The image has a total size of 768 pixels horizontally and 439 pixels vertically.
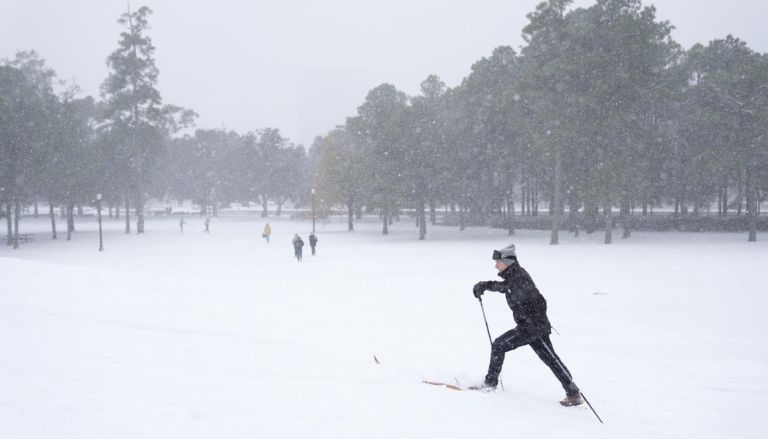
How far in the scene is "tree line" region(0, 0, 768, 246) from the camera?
3166 centimetres

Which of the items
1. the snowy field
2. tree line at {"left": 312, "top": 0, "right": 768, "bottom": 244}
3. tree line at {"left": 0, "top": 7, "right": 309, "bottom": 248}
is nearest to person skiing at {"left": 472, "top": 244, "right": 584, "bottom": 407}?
the snowy field

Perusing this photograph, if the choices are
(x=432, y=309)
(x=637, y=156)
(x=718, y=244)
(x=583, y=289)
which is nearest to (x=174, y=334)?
(x=432, y=309)

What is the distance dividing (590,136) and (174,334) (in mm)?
30178

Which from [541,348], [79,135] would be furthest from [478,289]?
[79,135]

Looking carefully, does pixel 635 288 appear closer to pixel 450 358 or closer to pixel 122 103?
pixel 450 358

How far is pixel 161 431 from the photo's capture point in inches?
167

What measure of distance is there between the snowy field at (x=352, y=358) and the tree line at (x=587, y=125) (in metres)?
16.6

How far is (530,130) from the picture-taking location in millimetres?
34031

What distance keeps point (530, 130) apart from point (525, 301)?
3023 centimetres

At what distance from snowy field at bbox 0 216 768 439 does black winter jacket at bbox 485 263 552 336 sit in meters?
0.94

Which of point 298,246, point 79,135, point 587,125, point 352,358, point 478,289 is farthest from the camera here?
point 79,135

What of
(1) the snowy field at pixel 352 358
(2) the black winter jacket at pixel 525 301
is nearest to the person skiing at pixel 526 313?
(2) the black winter jacket at pixel 525 301

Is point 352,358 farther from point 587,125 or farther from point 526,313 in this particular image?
point 587,125

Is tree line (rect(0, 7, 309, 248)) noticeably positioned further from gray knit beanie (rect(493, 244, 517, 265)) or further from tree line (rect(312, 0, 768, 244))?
gray knit beanie (rect(493, 244, 517, 265))
